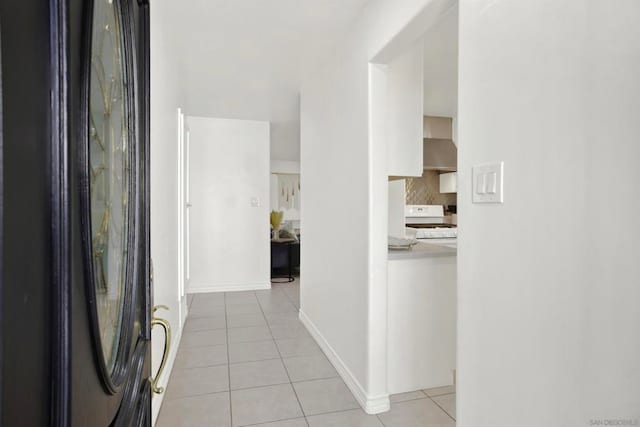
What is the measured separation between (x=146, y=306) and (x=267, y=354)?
221cm

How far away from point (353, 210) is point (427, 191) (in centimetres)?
341

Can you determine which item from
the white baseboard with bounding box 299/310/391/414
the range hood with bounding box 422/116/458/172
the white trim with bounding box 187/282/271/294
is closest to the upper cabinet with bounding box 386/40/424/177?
the range hood with bounding box 422/116/458/172

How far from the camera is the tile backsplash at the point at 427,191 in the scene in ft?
17.9

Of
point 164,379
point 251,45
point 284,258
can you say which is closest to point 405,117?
point 251,45

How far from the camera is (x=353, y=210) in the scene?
2.41m

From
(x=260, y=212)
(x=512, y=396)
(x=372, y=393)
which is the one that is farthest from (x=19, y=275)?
(x=260, y=212)

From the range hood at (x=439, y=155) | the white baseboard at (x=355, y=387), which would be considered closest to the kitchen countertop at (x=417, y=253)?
the white baseboard at (x=355, y=387)

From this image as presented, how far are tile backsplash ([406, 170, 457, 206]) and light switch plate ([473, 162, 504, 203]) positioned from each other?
168 inches

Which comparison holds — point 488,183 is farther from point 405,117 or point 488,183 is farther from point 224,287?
point 224,287

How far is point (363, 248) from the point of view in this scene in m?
2.24

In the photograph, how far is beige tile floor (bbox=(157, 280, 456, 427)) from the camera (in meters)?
2.04

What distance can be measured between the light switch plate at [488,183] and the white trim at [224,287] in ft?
14.3

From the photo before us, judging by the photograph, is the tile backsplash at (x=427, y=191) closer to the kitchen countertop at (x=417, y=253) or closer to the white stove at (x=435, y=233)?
the white stove at (x=435, y=233)

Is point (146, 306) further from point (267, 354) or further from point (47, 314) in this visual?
point (267, 354)
